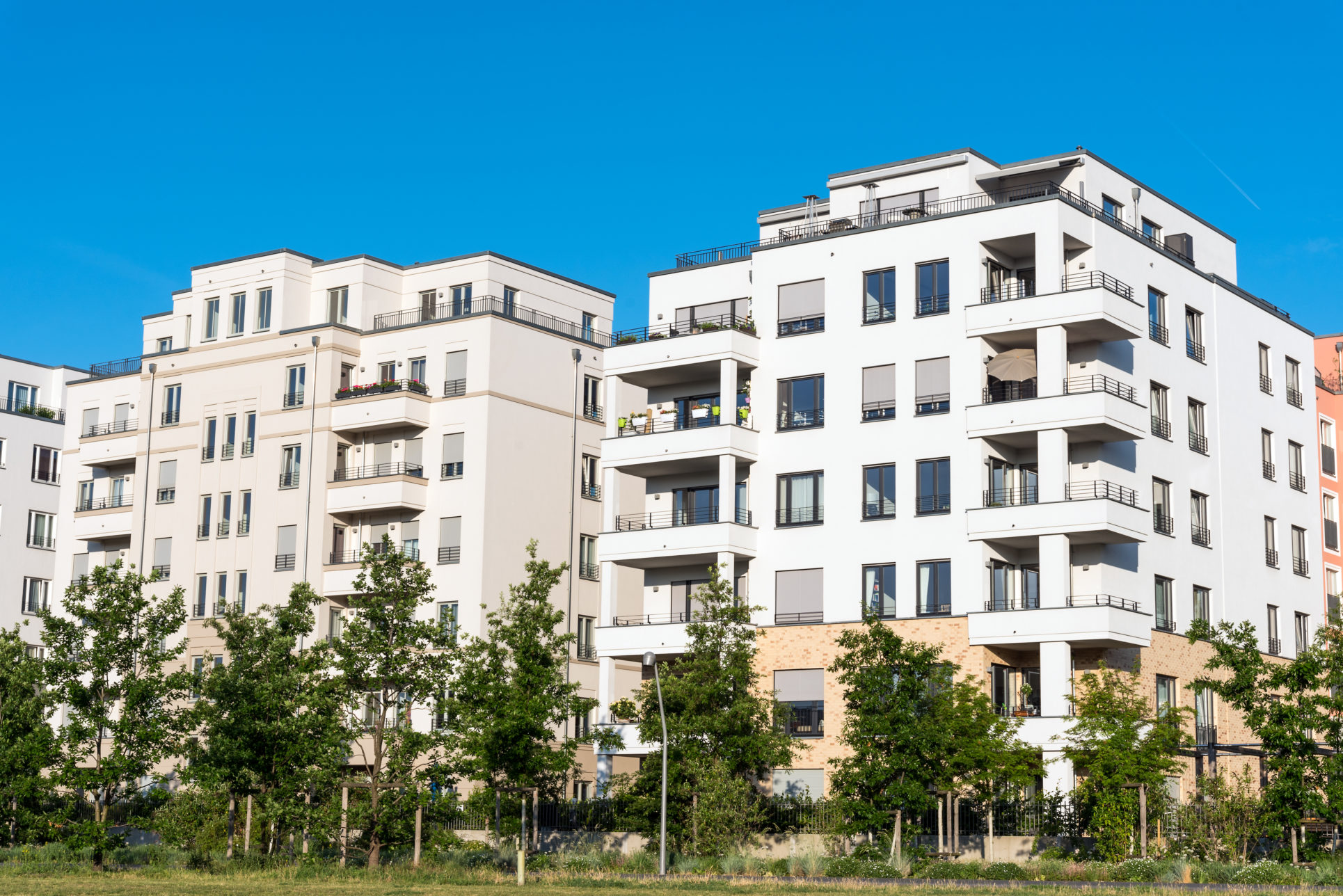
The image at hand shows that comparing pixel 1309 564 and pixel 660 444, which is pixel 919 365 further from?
pixel 1309 564

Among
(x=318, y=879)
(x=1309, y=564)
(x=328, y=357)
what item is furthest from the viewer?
(x=328, y=357)

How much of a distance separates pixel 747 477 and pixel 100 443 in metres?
37.9

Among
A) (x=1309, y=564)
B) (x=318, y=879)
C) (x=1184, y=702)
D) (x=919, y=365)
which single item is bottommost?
(x=318, y=879)

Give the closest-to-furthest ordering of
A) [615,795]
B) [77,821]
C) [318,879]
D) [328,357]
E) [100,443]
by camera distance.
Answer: [318,879] → [77,821] → [615,795] → [328,357] → [100,443]

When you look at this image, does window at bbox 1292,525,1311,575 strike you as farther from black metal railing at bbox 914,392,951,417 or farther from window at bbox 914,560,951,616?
black metal railing at bbox 914,392,951,417

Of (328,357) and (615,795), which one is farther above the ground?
(328,357)

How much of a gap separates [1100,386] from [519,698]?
22633mm

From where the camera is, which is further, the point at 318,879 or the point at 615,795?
the point at 615,795

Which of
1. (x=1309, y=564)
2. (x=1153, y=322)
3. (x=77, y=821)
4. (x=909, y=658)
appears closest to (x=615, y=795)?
(x=909, y=658)

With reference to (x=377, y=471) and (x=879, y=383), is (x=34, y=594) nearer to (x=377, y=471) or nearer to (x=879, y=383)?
(x=377, y=471)

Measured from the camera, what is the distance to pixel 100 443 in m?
88.2

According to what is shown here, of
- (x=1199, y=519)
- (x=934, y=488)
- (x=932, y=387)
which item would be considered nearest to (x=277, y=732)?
(x=934, y=488)

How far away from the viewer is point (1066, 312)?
59.8 metres

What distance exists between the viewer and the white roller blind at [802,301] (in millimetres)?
65438
